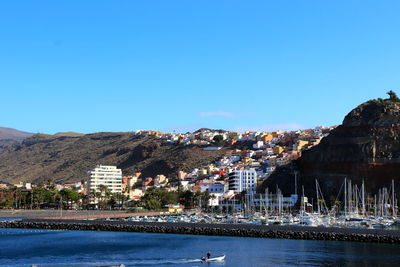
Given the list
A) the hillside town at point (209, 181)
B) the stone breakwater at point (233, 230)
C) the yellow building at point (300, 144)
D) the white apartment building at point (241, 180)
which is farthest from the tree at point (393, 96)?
the stone breakwater at point (233, 230)

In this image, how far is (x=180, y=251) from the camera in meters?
53.6

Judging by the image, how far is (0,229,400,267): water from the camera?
46.2 meters

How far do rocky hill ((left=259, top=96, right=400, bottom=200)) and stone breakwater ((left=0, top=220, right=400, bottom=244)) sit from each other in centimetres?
4790

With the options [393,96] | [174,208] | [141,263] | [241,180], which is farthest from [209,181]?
[141,263]

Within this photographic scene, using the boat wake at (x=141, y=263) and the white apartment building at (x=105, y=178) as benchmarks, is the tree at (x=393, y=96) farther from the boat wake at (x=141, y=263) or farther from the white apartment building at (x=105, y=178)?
the boat wake at (x=141, y=263)

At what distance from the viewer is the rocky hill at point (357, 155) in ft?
369

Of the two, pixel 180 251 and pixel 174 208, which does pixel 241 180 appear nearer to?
pixel 174 208

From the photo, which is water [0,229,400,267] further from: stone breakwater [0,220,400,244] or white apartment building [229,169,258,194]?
white apartment building [229,169,258,194]

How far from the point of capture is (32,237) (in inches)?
2768

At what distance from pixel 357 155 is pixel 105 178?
6850cm

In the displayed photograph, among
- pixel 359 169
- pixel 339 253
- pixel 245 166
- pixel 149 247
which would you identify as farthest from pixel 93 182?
pixel 339 253

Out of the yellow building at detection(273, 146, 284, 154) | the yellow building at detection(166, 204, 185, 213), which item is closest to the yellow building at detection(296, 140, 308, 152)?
the yellow building at detection(273, 146, 284, 154)

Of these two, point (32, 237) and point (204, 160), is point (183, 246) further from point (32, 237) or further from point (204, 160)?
point (204, 160)

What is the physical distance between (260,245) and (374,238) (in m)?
11.2
